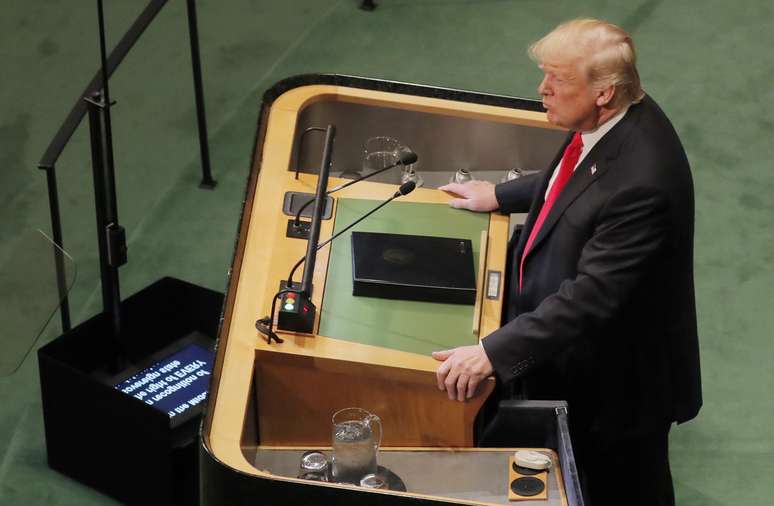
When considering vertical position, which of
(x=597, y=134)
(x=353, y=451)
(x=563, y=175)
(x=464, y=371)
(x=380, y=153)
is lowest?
(x=353, y=451)

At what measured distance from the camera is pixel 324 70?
572 centimetres

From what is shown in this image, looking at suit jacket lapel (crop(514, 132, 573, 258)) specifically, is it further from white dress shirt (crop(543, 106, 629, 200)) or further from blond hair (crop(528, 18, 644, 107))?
blond hair (crop(528, 18, 644, 107))

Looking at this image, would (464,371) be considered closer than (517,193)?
Yes

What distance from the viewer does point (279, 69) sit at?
5684 millimetres

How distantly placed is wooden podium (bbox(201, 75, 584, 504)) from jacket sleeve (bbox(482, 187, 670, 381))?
0.37 feet

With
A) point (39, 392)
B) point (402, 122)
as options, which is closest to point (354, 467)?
point (402, 122)

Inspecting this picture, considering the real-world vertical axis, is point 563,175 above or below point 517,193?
above

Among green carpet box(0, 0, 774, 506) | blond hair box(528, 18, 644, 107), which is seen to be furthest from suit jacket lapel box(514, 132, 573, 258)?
green carpet box(0, 0, 774, 506)

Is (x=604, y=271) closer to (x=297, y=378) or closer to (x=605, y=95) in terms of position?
(x=605, y=95)

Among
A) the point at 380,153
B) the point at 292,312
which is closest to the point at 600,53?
the point at 292,312

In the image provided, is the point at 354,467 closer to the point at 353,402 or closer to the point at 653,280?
the point at 353,402

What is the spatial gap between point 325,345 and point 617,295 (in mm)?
690

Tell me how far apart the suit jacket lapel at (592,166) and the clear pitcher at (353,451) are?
637 mm

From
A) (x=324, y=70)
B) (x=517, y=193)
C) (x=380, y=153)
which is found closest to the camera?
(x=517, y=193)
